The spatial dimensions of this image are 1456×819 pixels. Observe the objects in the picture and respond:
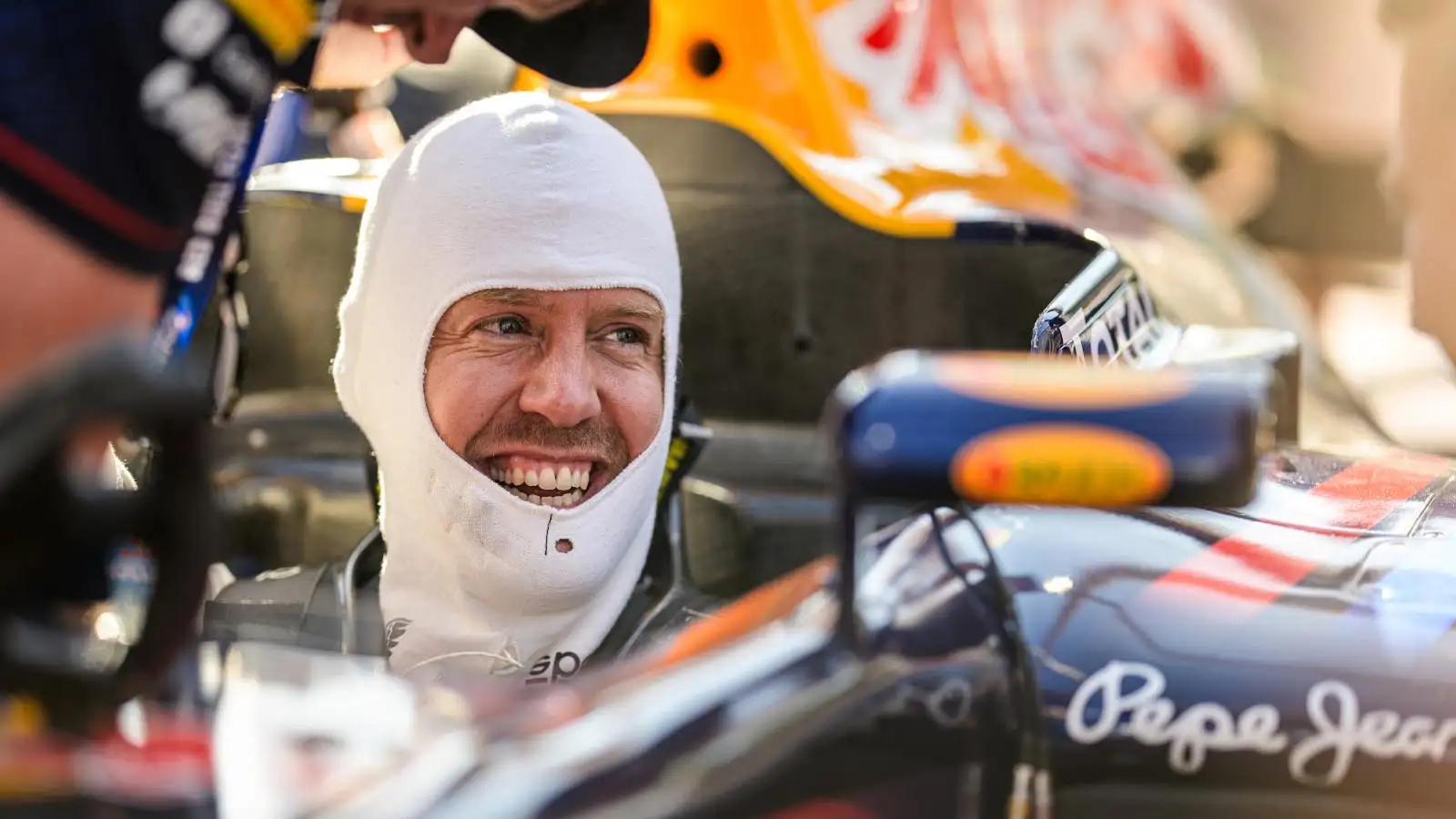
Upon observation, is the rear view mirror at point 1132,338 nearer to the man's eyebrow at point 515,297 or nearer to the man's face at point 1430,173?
the man's face at point 1430,173

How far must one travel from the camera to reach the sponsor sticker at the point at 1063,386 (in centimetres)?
97

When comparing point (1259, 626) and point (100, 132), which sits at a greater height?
point (100, 132)

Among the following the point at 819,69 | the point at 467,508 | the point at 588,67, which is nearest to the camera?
the point at 588,67

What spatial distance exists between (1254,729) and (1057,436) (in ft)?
0.92

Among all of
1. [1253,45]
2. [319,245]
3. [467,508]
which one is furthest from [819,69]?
[1253,45]

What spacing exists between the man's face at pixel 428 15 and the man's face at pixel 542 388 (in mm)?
424

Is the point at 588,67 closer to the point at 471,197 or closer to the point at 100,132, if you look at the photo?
the point at 471,197

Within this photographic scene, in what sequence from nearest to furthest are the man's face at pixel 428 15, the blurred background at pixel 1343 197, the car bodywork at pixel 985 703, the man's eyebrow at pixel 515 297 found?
the car bodywork at pixel 985 703 → the man's face at pixel 428 15 → the man's eyebrow at pixel 515 297 → the blurred background at pixel 1343 197

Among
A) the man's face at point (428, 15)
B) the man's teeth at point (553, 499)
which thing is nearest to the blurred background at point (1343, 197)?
the man's teeth at point (553, 499)

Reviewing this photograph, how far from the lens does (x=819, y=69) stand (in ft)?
9.27

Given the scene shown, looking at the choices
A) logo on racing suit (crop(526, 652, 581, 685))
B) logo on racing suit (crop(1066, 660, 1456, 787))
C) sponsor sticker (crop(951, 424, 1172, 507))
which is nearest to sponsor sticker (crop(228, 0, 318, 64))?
sponsor sticker (crop(951, 424, 1172, 507))

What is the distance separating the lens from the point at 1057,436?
97 centimetres

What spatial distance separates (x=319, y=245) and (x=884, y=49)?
1002 millimetres

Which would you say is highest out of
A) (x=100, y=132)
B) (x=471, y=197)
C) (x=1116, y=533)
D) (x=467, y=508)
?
(x=100, y=132)
